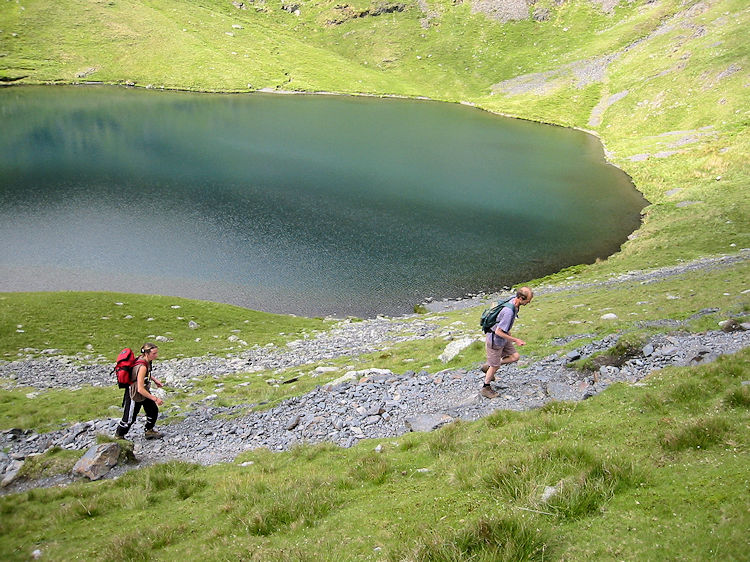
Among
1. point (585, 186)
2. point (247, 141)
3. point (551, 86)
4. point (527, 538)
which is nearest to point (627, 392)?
point (527, 538)

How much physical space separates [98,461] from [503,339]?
42.9 ft

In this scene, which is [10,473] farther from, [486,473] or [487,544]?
[487,544]

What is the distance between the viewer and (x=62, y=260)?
4566cm

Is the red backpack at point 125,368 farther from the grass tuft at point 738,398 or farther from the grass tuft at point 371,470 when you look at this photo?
the grass tuft at point 738,398

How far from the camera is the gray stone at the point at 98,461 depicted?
1394 centimetres

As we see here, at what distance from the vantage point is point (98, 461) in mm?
14117

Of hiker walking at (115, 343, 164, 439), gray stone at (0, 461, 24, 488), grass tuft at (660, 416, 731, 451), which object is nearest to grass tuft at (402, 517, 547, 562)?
grass tuft at (660, 416, 731, 451)

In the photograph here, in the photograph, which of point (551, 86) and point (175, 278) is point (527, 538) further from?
point (551, 86)

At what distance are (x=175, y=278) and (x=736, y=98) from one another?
114m

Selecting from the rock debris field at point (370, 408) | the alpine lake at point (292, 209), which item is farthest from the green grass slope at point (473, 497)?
the alpine lake at point (292, 209)

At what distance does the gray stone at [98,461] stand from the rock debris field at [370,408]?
30cm

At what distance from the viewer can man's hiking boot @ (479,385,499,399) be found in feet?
51.1

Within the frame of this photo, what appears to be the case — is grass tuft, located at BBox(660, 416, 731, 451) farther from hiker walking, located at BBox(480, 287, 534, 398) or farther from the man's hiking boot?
the man's hiking boot

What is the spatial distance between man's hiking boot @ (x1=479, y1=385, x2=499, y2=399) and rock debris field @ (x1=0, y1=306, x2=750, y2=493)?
7.5 inches
